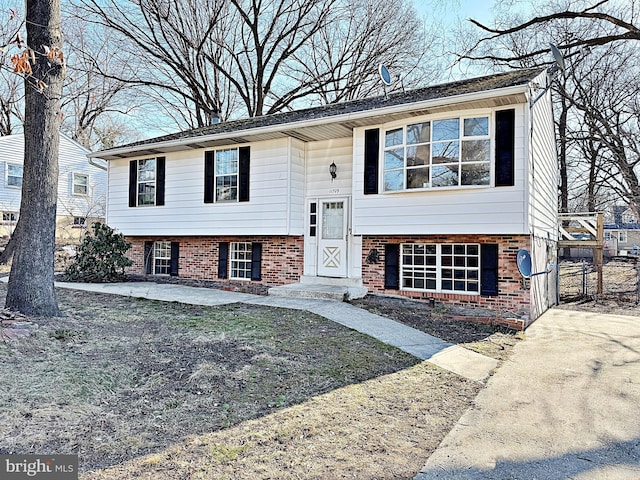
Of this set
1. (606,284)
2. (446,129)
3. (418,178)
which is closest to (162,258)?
(418,178)

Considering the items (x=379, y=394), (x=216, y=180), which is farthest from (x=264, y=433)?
(x=216, y=180)

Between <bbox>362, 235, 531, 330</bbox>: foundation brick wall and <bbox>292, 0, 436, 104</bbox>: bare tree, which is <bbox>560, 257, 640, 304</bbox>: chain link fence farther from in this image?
<bbox>292, 0, 436, 104</bbox>: bare tree

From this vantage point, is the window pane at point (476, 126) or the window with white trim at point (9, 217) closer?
the window pane at point (476, 126)

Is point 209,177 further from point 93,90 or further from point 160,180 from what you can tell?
point 93,90

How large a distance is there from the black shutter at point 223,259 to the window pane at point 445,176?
6021mm

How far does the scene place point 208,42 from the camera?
21.8 metres

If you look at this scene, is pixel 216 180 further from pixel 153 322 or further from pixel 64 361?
pixel 64 361

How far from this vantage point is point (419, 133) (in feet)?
29.7

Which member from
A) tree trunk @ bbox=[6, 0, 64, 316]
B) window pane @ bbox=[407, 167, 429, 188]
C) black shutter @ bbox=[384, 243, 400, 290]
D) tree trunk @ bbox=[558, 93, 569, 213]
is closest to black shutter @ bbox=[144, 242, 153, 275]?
tree trunk @ bbox=[6, 0, 64, 316]

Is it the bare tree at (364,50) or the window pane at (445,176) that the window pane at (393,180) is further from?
the bare tree at (364,50)

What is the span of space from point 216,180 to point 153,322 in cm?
555

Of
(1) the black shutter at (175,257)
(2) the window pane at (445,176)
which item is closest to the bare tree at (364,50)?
(1) the black shutter at (175,257)

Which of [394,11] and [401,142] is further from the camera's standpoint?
[394,11]

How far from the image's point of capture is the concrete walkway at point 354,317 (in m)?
5.81
